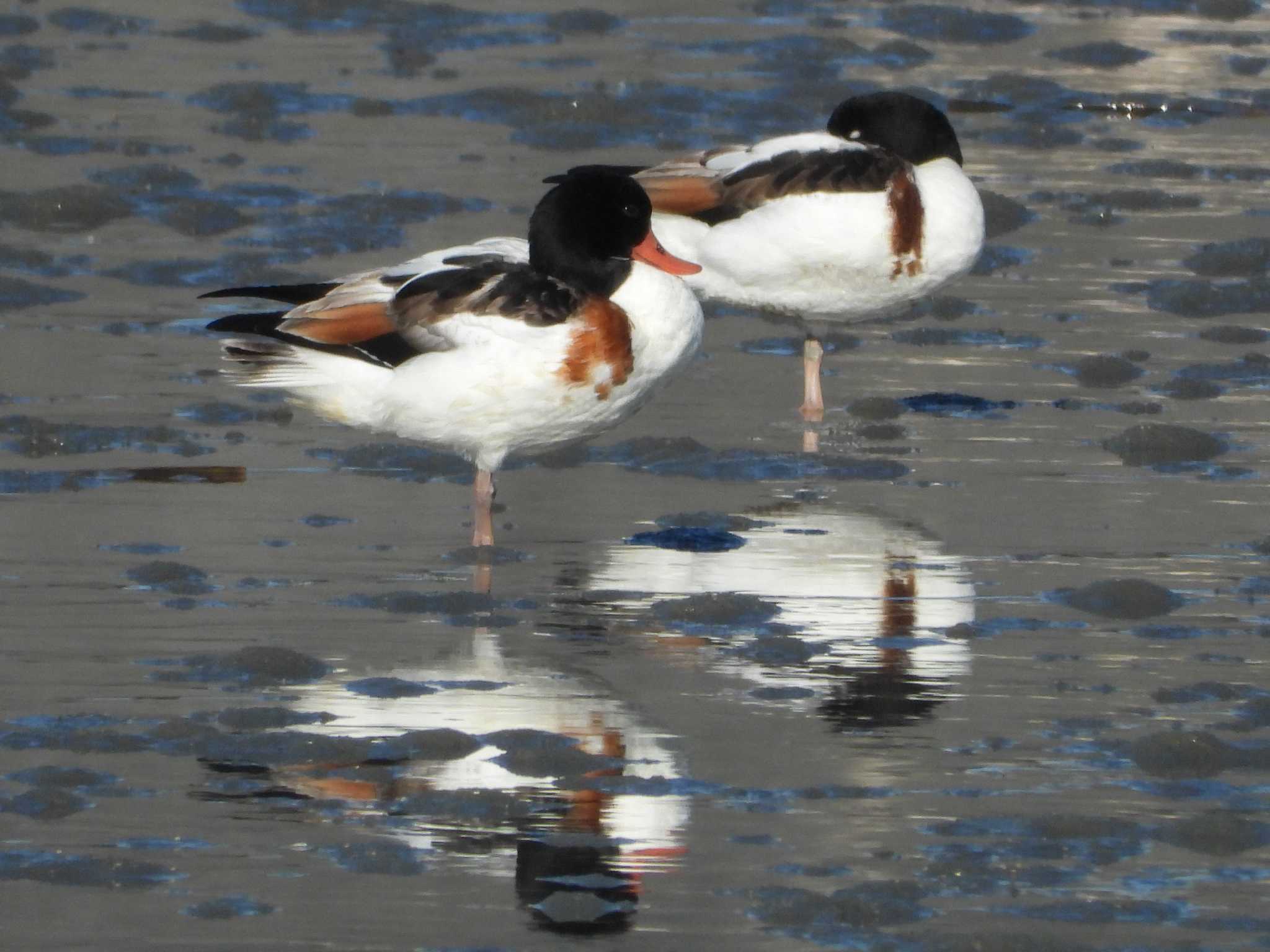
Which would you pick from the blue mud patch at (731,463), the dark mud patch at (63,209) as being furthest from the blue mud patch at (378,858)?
the dark mud patch at (63,209)

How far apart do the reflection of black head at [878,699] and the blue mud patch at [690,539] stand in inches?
50.3

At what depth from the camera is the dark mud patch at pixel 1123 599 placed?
7570mm

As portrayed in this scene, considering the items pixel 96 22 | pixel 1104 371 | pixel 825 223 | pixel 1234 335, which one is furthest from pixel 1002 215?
pixel 96 22

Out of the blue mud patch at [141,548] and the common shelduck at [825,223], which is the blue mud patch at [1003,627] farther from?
the common shelduck at [825,223]

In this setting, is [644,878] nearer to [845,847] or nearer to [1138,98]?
[845,847]

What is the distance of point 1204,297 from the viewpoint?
11625 mm

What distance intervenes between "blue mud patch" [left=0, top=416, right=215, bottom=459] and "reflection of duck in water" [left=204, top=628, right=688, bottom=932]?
2600 mm

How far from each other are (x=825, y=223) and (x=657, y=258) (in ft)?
6.06

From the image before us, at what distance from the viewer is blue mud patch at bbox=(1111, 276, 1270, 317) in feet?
37.9

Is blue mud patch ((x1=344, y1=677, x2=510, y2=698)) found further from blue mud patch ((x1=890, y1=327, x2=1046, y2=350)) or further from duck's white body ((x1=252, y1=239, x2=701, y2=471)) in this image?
blue mud patch ((x1=890, y1=327, x2=1046, y2=350))

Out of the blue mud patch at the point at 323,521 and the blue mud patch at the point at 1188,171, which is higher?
the blue mud patch at the point at 1188,171

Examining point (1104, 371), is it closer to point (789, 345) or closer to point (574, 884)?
point (789, 345)

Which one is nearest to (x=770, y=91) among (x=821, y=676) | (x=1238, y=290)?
(x=1238, y=290)

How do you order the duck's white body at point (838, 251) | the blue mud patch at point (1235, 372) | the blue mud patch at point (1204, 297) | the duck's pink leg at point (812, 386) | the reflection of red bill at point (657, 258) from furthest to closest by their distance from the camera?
the blue mud patch at point (1204, 297) < the blue mud patch at point (1235, 372) < the duck's white body at point (838, 251) < the duck's pink leg at point (812, 386) < the reflection of red bill at point (657, 258)
